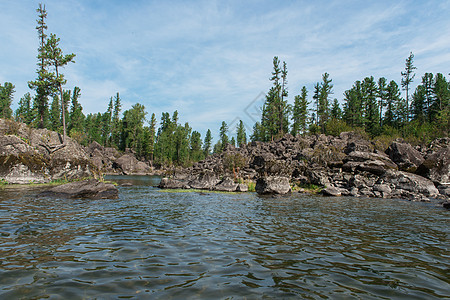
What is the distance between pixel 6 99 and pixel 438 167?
5547 inches

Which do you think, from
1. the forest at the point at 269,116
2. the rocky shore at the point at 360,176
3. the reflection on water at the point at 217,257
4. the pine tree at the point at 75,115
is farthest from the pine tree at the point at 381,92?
the pine tree at the point at 75,115

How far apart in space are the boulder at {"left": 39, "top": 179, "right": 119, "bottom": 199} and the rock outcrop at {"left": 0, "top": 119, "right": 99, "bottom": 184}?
44.5 feet

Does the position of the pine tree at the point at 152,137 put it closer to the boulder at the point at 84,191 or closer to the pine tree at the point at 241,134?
the pine tree at the point at 241,134

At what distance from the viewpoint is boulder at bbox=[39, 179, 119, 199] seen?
1736cm

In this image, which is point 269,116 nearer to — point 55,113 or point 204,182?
point 204,182

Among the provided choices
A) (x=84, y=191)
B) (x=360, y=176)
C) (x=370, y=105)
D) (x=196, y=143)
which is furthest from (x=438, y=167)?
(x=196, y=143)

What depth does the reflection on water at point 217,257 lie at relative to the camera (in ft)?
15.2

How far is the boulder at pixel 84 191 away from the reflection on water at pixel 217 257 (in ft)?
19.7

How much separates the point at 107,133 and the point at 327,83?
3746 inches

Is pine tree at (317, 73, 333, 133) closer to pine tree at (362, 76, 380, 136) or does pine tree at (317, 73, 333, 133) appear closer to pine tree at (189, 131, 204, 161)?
pine tree at (362, 76, 380, 136)

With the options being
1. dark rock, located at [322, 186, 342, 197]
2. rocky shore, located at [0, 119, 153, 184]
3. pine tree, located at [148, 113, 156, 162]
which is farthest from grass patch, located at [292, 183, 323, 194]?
pine tree, located at [148, 113, 156, 162]

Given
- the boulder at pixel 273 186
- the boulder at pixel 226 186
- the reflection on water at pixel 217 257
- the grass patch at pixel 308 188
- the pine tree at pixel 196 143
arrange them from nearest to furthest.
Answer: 1. the reflection on water at pixel 217 257
2. the boulder at pixel 273 186
3. the grass patch at pixel 308 188
4. the boulder at pixel 226 186
5. the pine tree at pixel 196 143

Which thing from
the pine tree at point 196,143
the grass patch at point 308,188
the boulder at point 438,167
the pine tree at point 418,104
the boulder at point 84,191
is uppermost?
the pine tree at point 418,104

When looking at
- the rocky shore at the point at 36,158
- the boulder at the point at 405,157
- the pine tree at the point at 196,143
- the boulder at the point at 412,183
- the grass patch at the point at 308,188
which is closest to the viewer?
the boulder at the point at 412,183
